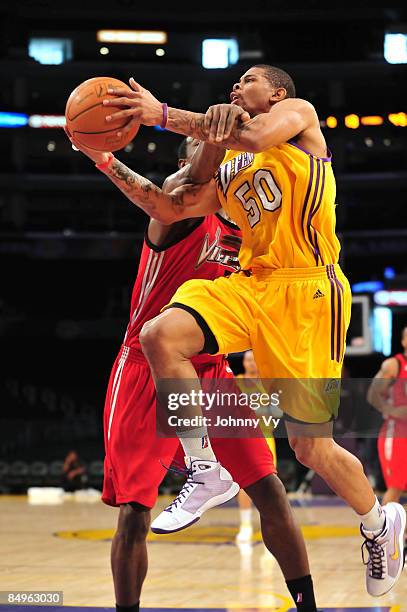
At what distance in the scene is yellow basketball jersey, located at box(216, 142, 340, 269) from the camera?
3.83 meters

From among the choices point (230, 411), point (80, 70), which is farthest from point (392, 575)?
point (80, 70)

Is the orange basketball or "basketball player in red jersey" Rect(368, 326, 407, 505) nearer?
the orange basketball

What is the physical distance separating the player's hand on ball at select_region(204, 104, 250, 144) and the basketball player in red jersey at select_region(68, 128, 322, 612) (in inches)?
20.1

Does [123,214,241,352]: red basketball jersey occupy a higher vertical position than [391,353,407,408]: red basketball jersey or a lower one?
higher

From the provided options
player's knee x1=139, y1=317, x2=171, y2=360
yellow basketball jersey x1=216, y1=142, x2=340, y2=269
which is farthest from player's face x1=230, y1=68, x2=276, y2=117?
player's knee x1=139, y1=317, x2=171, y2=360

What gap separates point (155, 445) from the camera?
14.3 ft

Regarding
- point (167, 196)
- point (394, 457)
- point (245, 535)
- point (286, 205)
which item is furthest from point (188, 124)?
point (245, 535)

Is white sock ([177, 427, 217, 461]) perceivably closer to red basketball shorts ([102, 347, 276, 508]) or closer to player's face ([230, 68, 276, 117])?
red basketball shorts ([102, 347, 276, 508])

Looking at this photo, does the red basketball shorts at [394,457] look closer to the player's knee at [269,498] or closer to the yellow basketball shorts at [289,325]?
the player's knee at [269,498]

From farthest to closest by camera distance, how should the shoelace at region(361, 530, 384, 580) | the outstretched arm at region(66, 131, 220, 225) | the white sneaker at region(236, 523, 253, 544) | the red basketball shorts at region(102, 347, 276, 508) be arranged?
the white sneaker at region(236, 523, 253, 544) < the red basketball shorts at region(102, 347, 276, 508) < the outstretched arm at region(66, 131, 220, 225) < the shoelace at region(361, 530, 384, 580)

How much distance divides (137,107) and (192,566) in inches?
184

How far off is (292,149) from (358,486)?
1.41 m

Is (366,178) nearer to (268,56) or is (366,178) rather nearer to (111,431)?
(268,56)

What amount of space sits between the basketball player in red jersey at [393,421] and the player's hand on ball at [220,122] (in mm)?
5016
